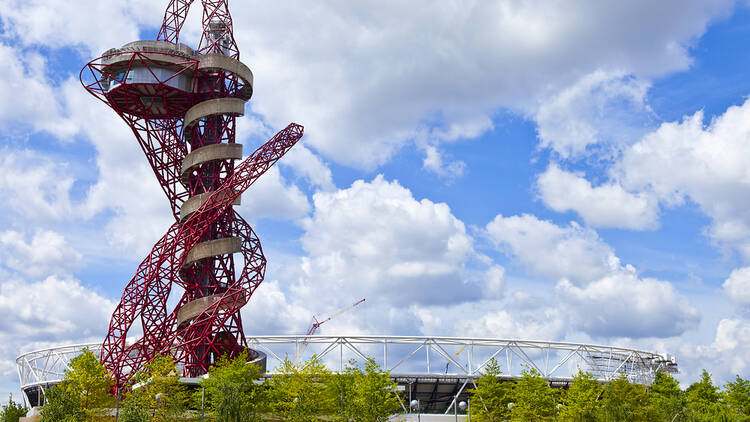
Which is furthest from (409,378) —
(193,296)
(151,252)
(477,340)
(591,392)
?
(151,252)

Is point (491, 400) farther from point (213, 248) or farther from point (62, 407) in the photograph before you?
point (62, 407)

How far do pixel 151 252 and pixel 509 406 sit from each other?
3920cm

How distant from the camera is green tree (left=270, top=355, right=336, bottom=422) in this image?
59.7m

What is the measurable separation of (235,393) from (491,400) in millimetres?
26331

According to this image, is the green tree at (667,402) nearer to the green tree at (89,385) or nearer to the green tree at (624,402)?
the green tree at (624,402)

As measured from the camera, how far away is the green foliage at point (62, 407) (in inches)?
2272

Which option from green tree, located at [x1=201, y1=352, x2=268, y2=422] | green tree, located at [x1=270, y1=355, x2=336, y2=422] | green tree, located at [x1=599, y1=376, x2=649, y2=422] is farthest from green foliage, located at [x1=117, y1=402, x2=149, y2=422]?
green tree, located at [x1=599, y1=376, x2=649, y2=422]

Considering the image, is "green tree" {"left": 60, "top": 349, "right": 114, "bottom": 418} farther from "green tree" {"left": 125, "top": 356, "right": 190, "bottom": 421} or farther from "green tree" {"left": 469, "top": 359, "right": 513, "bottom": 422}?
"green tree" {"left": 469, "top": 359, "right": 513, "bottom": 422}

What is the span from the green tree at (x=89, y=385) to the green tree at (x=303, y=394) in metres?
14.8

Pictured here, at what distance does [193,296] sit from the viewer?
75.2 meters

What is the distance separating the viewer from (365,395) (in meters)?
63.2

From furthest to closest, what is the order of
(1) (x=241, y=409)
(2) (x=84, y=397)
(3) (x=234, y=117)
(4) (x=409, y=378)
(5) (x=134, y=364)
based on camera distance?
(4) (x=409, y=378) → (3) (x=234, y=117) → (5) (x=134, y=364) → (2) (x=84, y=397) → (1) (x=241, y=409)

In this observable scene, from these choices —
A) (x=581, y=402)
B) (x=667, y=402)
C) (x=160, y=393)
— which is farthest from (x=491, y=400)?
(x=160, y=393)

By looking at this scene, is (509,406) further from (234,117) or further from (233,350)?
(234,117)
